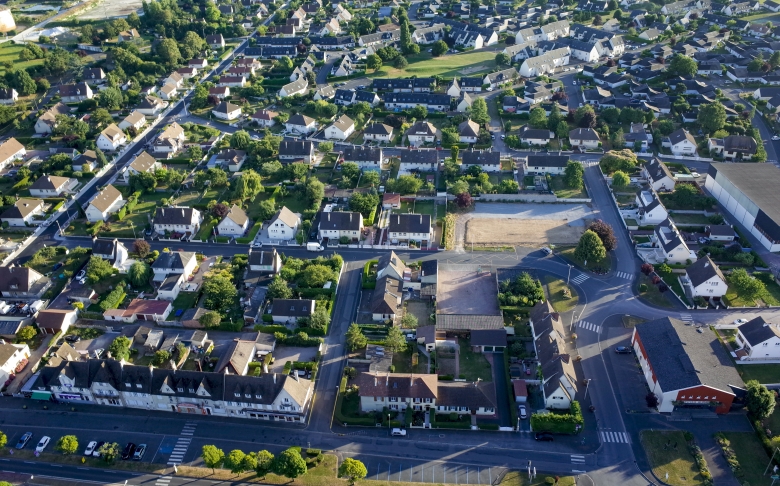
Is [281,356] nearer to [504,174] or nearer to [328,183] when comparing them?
[328,183]

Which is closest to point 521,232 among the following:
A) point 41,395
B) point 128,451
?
point 128,451

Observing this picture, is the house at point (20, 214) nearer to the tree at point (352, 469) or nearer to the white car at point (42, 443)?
the white car at point (42, 443)

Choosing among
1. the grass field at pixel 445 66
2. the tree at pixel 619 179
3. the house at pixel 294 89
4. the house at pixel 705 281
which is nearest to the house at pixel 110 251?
the house at pixel 294 89

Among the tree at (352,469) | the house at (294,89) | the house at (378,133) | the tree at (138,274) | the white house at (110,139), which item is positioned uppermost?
the house at (294,89)

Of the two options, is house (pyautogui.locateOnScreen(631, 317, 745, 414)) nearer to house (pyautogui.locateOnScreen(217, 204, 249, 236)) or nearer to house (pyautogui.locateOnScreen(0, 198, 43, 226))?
house (pyautogui.locateOnScreen(217, 204, 249, 236))

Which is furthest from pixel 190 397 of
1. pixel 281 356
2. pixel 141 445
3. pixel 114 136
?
pixel 114 136

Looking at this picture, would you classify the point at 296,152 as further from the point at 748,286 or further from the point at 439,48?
the point at 748,286
